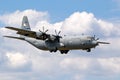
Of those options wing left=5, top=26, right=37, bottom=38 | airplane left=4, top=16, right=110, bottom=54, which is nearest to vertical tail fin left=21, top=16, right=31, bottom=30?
airplane left=4, top=16, right=110, bottom=54

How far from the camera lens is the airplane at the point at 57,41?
73188mm

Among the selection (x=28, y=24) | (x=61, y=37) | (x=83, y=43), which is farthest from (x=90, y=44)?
(x=28, y=24)

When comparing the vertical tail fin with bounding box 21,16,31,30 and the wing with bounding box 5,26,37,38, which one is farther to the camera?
the vertical tail fin with bounding box 21,16,31,30

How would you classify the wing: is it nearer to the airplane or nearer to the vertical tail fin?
the airplane

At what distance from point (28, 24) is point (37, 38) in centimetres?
1304

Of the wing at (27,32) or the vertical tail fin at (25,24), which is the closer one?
the wing at (27,32)

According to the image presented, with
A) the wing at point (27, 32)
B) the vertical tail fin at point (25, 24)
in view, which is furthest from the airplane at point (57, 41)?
the vertical tail fin at point (25, 24)

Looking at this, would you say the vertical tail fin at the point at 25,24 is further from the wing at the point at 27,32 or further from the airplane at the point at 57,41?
the wing at the point at 27,32

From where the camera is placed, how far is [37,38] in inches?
3041

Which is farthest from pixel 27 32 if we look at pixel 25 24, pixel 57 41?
pixel 25 24

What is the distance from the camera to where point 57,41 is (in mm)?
76500

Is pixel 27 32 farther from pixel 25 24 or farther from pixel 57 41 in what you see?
pixel 25 24

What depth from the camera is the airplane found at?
73188 mm

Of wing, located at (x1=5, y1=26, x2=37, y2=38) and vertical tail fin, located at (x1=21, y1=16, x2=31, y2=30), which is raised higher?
vertical tail fin, located at (x1=21, y1=16, x2=31, y2=30)
